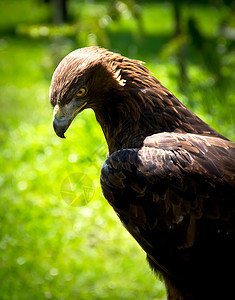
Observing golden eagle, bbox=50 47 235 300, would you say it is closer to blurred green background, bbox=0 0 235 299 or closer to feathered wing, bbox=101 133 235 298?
feathered wing, bbox=101 133 235 298

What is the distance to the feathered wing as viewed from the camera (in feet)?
7.45

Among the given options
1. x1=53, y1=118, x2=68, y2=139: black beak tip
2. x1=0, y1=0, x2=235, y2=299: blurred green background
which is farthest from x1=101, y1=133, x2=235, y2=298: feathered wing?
→ x1=0, y1=0, x2=235, y2=299: blurred green background

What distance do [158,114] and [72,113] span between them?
1.71 feet

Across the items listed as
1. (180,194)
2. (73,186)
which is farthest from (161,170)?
(73,186)

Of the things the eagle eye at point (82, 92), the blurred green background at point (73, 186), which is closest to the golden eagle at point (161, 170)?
the eagle eye at point (82, 92)

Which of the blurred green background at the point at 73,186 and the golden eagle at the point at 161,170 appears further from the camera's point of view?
the blurred green background at the point at 73,186

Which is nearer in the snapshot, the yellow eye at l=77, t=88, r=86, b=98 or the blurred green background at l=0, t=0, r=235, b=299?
the yellow eye at l=77, t=88, r=86, b=98

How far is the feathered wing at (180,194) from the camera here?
2271 mm

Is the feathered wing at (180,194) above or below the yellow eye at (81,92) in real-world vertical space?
below

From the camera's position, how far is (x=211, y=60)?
18.2 ft

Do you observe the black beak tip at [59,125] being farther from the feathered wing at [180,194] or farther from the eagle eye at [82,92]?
the feathered wing at [180,194]

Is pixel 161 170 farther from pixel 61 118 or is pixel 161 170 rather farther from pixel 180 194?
pixel 61 118

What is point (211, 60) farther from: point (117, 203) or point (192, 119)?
point (117, 203)

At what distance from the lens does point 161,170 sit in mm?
2258
